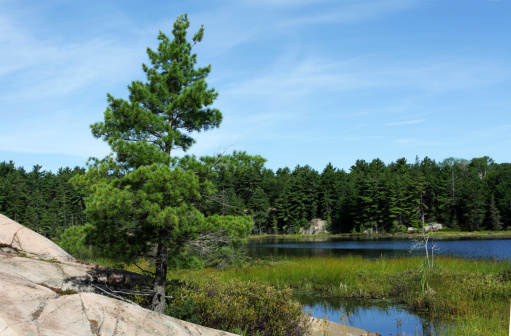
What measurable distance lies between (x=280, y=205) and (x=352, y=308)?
7979 cm

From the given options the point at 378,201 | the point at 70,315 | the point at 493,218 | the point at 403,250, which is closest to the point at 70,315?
the point at 70,315

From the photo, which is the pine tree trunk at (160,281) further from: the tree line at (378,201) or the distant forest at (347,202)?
the tree line at (378,201)

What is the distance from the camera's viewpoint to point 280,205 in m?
Answer: 93.6

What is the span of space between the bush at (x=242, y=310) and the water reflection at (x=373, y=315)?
0.94 metres

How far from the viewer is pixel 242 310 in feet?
29.1

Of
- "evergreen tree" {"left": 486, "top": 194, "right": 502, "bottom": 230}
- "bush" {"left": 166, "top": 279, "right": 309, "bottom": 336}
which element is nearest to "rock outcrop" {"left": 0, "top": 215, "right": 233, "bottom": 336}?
"bush" {"left": 166, "top": 279, "right": 309, "bottom": 336}

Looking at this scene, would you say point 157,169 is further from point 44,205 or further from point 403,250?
point 44,205

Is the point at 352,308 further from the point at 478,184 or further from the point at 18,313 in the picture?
the point at 478,184

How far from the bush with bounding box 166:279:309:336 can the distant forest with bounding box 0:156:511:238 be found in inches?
1998

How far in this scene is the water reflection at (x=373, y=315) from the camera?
1098 cm

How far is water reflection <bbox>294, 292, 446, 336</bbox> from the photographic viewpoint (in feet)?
36.0

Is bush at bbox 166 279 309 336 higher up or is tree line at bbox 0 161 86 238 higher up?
tree line at bbox 0 161 86 238

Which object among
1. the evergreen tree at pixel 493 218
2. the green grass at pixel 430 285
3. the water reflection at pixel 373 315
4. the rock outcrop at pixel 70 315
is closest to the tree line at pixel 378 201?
the evergreen tree at pixel 493 218

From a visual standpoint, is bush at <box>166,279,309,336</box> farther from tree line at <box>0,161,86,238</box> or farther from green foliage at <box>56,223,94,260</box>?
tree line at <box>0,161,86,238</box>
